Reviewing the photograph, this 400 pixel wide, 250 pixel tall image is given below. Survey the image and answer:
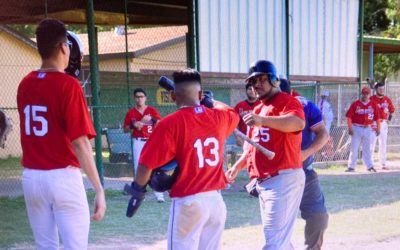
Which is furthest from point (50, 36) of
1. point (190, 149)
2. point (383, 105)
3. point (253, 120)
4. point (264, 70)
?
point (383, 105)

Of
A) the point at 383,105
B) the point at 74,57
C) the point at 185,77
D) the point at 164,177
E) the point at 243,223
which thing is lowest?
the point at 243,223

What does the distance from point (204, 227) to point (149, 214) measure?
5.83 metres

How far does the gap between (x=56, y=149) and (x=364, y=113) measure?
13345 millimetres

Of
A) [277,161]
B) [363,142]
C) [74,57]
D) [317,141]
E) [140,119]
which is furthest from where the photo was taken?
[363,142]

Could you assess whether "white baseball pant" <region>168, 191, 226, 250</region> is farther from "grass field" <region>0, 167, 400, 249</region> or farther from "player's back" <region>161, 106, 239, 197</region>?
"grass field" <region>0, 167, 400, 249</region>

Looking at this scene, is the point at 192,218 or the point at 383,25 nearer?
the point at 192,218

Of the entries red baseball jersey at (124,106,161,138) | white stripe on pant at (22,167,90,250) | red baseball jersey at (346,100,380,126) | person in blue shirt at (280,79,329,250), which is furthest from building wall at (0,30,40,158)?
white stripe on pant at (22,167,90,250)

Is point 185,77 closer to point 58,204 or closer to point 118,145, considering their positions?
point 58,204

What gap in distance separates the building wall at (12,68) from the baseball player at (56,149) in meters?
16.5

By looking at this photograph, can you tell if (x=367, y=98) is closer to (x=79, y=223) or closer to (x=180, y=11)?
(x=180, y=11)

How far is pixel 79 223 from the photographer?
4.26 meters

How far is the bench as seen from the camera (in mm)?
16000

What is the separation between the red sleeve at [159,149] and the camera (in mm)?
4559

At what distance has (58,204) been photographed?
4184mm
